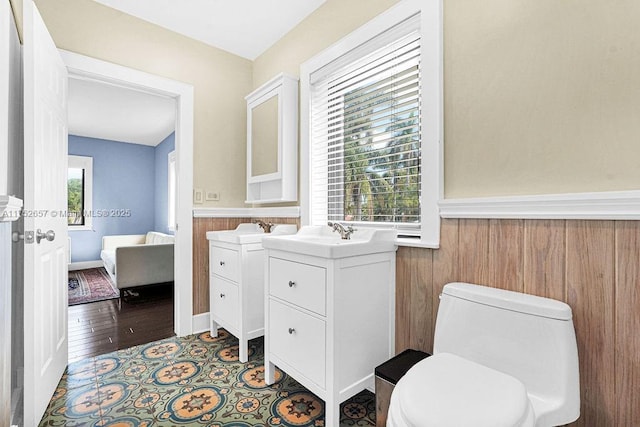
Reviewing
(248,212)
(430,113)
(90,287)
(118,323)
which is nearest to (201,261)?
(248,212)

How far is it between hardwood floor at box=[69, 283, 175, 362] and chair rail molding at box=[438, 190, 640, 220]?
2480mm

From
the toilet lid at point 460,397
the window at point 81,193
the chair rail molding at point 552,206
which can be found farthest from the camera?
the window at point 81,193

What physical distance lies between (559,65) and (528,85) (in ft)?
0.35

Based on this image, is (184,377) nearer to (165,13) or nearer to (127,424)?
(127,424)

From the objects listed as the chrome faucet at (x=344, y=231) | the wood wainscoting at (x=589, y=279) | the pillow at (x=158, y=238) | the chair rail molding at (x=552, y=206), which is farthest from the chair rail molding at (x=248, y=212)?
the pillow at (x=158, y=238)

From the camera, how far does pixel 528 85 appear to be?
1.23 metres

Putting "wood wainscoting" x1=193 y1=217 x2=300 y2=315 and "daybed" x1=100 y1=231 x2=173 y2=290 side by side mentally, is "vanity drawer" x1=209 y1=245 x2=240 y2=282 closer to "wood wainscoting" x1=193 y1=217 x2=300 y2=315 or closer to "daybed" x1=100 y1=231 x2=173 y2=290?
"wood wainscoting" x1=193 y1=217 x2=300 y2=315

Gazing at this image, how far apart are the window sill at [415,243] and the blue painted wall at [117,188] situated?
5.39 metres

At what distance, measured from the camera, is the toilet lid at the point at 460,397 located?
0.82m

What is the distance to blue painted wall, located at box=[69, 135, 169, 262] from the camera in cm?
570

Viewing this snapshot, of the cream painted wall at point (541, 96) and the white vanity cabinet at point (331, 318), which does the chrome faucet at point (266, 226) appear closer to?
the white vanity cabinet at point (331, 318)

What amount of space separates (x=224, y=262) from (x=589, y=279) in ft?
6.88

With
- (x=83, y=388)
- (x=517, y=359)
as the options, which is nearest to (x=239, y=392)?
(x=83, y=388)

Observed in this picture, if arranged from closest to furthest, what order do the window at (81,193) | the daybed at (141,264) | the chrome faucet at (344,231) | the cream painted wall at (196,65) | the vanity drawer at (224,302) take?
the chrome faucet at (344,231) < the cream painted wall at (196,65) < the vanity drawer at (224,302) < the daybed at (141,264) < the window at (81,193)
